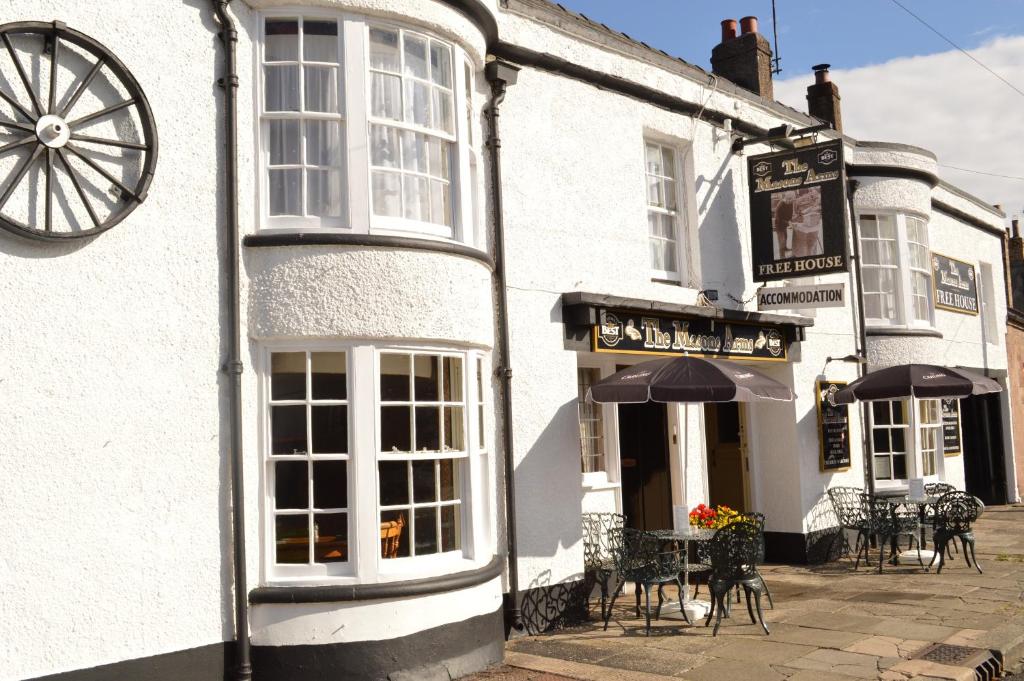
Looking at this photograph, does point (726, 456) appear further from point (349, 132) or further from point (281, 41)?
point (281, 41)

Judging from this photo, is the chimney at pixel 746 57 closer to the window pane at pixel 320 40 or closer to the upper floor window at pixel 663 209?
the upper floor window at pixel 663 209

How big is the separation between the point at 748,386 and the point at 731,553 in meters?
1.62

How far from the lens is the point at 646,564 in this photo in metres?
9.34

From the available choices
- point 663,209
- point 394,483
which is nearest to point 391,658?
point 394,483

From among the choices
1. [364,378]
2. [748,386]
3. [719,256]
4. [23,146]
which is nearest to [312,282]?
[364,378]

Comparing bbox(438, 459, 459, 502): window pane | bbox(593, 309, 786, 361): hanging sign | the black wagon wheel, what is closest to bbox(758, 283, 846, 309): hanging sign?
bbox(593, 309, 786, 361): hanging sign

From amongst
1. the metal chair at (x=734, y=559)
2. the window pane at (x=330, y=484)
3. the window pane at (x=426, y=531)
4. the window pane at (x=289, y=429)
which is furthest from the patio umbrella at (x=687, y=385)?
the window pane at (x=289, y=429)

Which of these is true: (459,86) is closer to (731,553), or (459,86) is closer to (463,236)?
(463,236)

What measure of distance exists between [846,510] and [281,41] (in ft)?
32.9

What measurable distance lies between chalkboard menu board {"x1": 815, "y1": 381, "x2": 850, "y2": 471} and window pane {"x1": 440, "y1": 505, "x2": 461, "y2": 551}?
280 inches

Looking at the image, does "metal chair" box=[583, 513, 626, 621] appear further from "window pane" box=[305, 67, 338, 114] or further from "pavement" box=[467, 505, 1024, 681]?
"window pane" box=[305, 67, 338, 114]

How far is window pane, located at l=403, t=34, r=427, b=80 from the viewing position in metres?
8.05

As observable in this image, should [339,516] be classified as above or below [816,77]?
below

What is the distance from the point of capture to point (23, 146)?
20.9 feet
